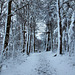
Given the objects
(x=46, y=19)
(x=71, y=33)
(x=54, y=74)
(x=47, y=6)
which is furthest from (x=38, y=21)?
(x=54, y=74)

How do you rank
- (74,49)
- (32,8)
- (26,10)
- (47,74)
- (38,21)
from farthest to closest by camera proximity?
(38,21), (32,8), (26,10), (74,49), (47,74)

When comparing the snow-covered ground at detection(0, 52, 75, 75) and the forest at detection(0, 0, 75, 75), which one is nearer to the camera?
the snow-covered ground at detection(0, 52, 75, 75)

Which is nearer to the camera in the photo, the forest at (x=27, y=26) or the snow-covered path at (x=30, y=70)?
the snow-covered path at (x=30, y=70)

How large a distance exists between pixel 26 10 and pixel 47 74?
37.6 ft

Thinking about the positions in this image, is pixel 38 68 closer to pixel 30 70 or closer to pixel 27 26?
pixel 30 70

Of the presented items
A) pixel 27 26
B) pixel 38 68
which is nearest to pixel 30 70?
pixel 38 68

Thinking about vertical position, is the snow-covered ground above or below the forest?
below

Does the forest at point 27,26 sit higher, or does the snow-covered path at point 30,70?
the forest at point 27,26

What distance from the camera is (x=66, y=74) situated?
4.26 metres

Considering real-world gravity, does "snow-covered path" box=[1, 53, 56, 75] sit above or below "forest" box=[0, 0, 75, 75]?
below

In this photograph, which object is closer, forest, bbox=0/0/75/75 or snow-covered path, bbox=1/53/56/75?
snow-covered path, bbox=1/53/56/75

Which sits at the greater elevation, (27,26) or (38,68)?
(27,26)

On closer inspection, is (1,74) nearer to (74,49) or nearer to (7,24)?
(7,24)

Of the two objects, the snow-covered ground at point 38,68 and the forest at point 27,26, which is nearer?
the snow-covered ground at point 38,68
